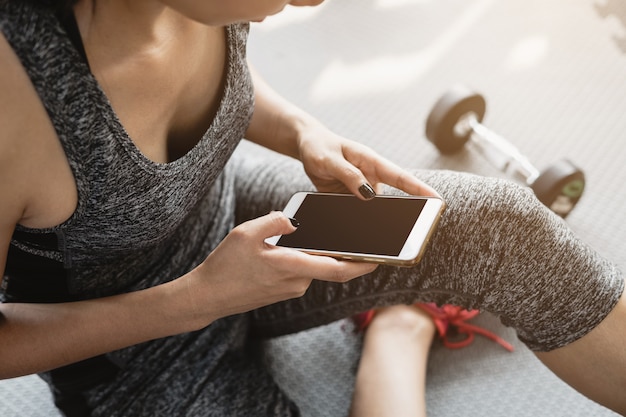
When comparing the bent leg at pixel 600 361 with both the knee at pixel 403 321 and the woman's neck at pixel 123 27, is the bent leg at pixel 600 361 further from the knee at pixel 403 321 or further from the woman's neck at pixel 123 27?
the woman's neck at pixel 123 27

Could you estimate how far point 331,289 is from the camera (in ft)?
2.57

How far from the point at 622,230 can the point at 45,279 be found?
0.89m

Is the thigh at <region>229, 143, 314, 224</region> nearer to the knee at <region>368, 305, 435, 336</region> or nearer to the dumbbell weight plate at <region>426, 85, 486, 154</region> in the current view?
the knee at <region>368, 305, 435, 336</region>

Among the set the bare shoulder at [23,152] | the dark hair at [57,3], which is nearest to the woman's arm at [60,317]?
→ the bare shoulder at [23,152]

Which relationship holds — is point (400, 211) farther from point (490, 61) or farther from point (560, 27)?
point (560, 27)

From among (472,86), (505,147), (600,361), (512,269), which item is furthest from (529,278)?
(472,86)

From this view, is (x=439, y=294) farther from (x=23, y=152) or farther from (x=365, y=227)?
(x=23, y=152)

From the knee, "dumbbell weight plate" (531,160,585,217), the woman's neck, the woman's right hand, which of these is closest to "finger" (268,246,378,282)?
the woman's right hand

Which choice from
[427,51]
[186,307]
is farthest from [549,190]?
[186,307]

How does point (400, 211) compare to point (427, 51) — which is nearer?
point (400, 211)

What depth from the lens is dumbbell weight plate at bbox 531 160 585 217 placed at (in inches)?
41.9

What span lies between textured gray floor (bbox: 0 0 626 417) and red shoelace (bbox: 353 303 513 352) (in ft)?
0.04

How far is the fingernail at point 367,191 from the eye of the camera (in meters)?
0.71

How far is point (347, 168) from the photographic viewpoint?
0.73 m
